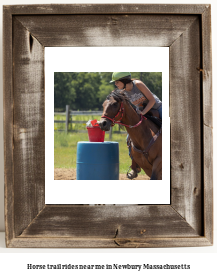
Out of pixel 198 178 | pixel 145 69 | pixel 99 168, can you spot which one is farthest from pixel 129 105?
pixel 198 178

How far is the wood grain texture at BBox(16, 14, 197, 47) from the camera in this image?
1.85 meters

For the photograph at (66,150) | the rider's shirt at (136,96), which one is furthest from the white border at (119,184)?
the rider's shirt at (136,96)

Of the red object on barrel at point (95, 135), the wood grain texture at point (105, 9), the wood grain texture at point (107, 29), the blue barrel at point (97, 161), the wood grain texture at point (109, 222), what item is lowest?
the wood grain texture at point (109, 222)

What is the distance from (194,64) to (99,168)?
2.71 feet

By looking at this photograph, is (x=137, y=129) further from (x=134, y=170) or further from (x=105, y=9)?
(x=105, y=9)

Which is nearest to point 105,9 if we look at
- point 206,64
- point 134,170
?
point 206,64

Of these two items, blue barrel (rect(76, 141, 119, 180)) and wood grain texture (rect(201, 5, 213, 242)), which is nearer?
wood grain texture (rect(201, 5, 213, 242))

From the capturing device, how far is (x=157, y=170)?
6.33 ft

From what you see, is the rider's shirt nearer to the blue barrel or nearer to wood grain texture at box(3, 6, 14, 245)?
the blue barrel

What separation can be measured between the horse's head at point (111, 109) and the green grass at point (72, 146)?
45 mm

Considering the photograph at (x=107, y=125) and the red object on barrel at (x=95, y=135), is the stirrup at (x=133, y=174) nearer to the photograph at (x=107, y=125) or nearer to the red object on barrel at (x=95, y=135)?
the photograph at (x=107, y=125)

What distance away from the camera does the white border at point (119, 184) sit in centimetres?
187

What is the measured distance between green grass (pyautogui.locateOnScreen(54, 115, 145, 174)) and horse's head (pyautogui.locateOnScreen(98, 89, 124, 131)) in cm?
5

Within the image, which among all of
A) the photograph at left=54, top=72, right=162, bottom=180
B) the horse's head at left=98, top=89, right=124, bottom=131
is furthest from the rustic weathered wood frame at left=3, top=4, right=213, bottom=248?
the horse's head at left=98, top=89, right=124, bottom=131
